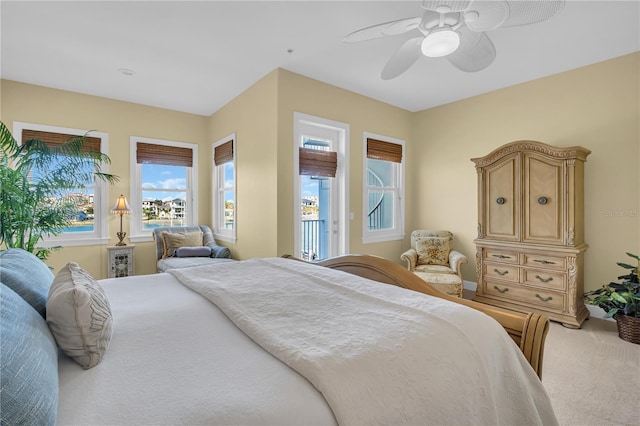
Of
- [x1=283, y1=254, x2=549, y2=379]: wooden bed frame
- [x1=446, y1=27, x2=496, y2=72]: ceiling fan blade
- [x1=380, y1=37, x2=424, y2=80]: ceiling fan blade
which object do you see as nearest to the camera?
[x1=283, y1=254, x2=549, y2=379]: wooden bed frame

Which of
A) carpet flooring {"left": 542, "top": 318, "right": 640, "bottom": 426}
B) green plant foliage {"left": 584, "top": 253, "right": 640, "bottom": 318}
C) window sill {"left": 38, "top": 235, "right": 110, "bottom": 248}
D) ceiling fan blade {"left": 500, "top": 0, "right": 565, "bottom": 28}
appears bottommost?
carpet flooring {"left": 542, "top": 318, "right": 640, "bottom": 426}

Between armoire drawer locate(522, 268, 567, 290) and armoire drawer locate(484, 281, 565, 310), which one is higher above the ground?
armoire drawer locate(522, 268, 567, 290)

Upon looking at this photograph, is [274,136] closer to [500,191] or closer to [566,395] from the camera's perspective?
[500,191]

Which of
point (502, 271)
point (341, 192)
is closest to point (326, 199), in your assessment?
point (341, 192)

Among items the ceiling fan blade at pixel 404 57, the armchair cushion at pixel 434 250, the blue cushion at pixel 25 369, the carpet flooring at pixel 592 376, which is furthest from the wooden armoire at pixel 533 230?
the blue cushion at pixel 25 369

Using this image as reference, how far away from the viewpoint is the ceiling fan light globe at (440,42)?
6.14 ft

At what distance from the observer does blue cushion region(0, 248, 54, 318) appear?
105cm

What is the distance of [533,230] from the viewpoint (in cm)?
332

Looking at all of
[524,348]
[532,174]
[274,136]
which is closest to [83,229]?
[274,136]

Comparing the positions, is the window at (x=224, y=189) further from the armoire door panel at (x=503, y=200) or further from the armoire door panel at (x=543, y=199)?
the armoire door panel at (x=543, y=199)

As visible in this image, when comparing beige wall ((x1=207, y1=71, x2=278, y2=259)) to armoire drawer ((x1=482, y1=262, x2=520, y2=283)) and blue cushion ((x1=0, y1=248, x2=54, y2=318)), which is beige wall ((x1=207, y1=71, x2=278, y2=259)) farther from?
armoire drawer ((x1=482, y1=262, x2=520, y2=283))

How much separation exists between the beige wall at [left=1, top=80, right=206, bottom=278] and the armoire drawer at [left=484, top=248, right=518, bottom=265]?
13.5 feet

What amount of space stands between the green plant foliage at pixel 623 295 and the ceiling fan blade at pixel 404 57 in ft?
8.86

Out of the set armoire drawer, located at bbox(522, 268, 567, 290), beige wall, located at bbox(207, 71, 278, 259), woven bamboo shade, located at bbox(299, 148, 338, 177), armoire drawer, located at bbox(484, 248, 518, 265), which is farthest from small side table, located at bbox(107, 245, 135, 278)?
armoire drawer, located at bbox(522, 268, 567, 290)
